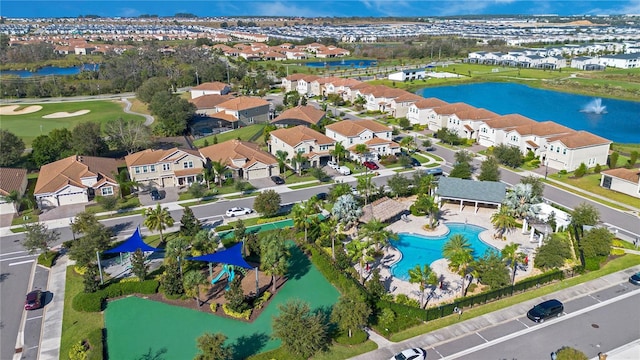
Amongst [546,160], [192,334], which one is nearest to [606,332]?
[192,334]

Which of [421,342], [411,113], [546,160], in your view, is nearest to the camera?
[421,342]

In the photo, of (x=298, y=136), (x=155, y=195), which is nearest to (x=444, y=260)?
(x=298, y=136)

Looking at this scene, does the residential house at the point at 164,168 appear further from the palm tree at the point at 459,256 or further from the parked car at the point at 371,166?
the palm tree at the point at 459,256

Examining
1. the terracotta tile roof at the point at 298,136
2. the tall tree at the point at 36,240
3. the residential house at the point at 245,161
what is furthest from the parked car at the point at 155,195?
the terracotta tile roof at the point at 298,136

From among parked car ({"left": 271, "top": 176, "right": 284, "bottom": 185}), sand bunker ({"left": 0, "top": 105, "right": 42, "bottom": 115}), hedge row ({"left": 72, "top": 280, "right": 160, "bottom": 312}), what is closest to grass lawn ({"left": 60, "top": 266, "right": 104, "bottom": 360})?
hedge row ({"left": 72, "top": 280, "right": 160, "bottom": 312})

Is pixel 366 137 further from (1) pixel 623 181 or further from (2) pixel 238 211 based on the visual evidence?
(1) pixel 623 181

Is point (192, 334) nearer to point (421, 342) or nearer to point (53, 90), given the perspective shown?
point (421, 342)

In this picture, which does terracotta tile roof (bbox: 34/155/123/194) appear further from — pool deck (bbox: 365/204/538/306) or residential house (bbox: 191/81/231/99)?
residential house (bbox: 191/81/231/99)
